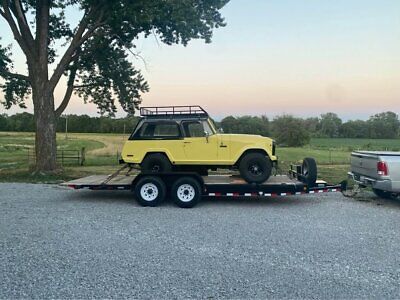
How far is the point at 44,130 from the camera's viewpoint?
1437 centimetres

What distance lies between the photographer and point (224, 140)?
8.55 m

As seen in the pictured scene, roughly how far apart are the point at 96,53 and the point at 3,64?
398 centimetres

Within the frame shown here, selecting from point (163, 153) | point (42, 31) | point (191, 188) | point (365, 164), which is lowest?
point (191, 188)

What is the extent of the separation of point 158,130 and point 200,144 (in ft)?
3.77

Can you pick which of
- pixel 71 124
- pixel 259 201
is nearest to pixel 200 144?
pixel 259 201

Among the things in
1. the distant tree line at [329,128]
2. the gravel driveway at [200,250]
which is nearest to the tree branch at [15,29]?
the gravel driveway at [200,250]

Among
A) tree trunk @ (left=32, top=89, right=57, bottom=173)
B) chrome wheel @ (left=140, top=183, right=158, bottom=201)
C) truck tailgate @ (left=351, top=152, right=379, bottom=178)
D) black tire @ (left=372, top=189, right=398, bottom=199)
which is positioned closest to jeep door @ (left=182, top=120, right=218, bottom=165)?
chrome wheel @ (left=140, top=183, right=158, bottom=201)

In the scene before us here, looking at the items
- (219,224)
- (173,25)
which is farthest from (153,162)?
(173,25)

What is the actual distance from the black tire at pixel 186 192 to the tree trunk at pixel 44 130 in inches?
334

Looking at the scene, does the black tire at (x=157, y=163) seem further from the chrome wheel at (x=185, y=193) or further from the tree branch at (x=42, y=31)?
the tree branch at (x=42, y=31)

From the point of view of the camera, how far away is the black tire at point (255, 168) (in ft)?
27.3

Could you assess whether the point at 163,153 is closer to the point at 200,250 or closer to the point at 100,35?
the point at 200,250

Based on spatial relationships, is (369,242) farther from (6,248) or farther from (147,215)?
(6,248)

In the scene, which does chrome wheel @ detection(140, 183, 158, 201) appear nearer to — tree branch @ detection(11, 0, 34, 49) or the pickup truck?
the pickup truck
